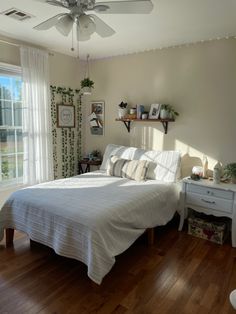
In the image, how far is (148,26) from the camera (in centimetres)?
262

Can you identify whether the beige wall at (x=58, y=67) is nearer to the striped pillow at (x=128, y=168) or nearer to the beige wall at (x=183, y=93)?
the beige wall at (x=183, y=93)

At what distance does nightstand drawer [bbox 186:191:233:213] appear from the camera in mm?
2670

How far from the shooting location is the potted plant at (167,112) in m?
3.28

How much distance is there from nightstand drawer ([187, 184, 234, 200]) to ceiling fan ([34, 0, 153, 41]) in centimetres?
194

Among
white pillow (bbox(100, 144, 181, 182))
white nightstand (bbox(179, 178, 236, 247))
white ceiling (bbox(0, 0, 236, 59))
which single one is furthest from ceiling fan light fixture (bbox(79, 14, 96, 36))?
→ white nightstand (bbox(179, 178, 236, 247))

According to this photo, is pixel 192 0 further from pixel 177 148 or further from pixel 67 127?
pixel 67 127

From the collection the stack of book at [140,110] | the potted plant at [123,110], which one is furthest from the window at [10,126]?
the stack of book at [140,110]

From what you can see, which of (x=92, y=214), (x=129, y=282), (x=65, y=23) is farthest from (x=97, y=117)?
(x=129, y=282)

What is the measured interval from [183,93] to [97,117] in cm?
153

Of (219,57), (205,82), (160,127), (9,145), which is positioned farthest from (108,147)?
(219,57)

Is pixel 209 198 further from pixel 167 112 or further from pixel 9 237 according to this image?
pixel 9 237

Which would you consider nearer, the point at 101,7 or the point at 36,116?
the point at 101,7

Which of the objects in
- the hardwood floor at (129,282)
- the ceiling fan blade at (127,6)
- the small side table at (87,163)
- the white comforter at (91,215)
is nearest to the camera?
the ceiling fan blade at (127,6)

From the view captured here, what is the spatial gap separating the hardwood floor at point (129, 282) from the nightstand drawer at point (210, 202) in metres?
0.43
